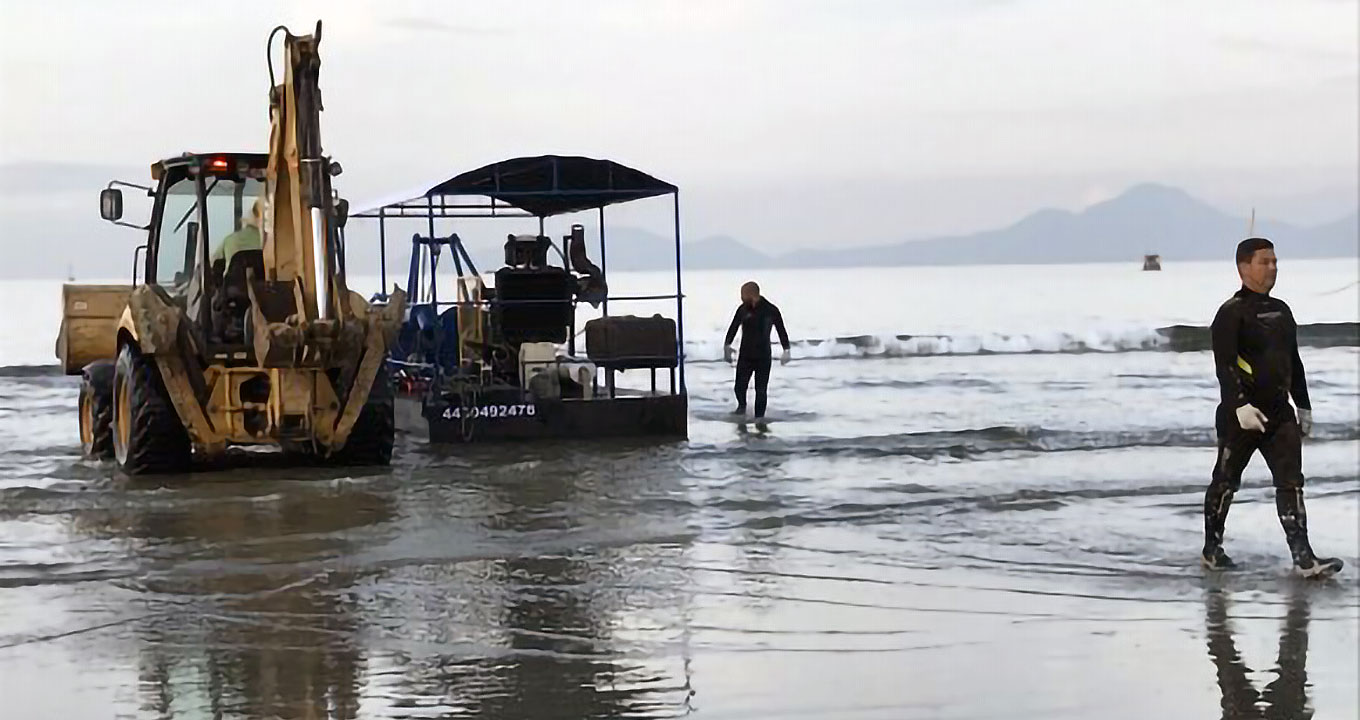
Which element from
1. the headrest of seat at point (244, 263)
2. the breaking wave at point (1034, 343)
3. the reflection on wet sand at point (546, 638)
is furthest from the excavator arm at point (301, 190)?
the breaking wave at point (1034, 343)

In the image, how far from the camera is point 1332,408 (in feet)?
63.7

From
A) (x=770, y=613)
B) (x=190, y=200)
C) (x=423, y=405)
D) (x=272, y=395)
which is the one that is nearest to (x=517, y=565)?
(x=770, y=613)

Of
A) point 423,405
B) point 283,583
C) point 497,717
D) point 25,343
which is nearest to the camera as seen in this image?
point 497,717

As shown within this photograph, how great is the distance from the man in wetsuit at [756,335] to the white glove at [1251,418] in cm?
991

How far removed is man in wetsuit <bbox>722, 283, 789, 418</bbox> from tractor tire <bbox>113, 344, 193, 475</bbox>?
675 centimetres

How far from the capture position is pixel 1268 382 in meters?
8.32

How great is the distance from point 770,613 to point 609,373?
956 centimetres

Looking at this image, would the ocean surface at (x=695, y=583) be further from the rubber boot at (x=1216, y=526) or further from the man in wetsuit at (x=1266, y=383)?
the man in wetsuit at (x=1266, y=383)

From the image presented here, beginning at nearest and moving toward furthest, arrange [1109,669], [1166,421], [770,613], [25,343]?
[1109,669] < [770,613] < [1166,421] < [25,343]

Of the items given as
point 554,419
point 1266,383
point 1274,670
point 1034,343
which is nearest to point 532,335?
point 554,419

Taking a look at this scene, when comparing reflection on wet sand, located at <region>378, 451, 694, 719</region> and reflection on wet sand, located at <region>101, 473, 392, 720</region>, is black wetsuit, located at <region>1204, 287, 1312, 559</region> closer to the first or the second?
reflection on wet sand, located at <region>378, 451, 694, 719</region>

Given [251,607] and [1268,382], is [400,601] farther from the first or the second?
[1268,382]

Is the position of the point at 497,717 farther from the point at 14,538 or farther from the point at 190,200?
the point at 190,200

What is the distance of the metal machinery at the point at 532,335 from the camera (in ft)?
52.3
